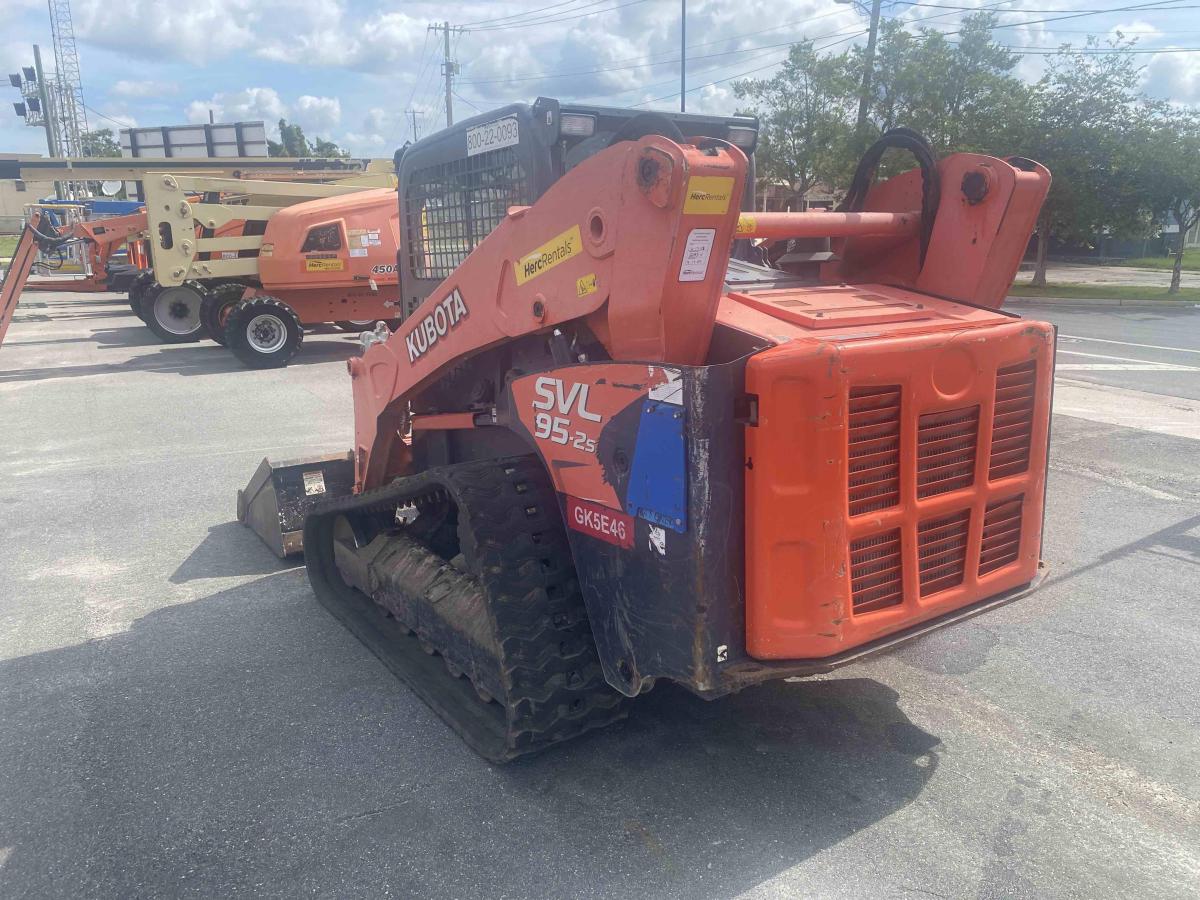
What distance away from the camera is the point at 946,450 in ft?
9.21

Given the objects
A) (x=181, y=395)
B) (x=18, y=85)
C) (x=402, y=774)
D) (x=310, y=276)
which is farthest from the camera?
(x=18, y=85)

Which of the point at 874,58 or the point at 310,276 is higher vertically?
the point at 874,58

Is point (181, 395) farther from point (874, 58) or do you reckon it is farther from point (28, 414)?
point (874, 58)

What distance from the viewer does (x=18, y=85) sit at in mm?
37250

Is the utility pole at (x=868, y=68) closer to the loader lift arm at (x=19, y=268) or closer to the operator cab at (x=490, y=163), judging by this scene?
the loader lift arm at (x=19, y=268)

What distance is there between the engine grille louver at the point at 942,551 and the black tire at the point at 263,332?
11775 mm

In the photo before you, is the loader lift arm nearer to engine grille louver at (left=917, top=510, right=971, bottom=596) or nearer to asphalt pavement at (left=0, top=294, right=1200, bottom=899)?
asphalt pavement at (left=0, top=294, right=1200, bottom=899)

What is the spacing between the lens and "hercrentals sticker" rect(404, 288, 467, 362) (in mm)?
3387

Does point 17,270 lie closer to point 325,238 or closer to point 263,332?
point 263,332

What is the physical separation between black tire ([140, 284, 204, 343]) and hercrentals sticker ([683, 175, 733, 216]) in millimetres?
15087

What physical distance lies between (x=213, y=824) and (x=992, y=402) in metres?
2.74

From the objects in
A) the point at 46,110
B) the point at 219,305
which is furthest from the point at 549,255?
the point at 46,110

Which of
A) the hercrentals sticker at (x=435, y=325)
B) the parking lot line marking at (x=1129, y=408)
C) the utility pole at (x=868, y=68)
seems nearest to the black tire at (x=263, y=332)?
the parking lot line marking at (x=1129, y=408)

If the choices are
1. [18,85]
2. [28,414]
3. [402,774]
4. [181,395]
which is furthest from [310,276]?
[18,85]
